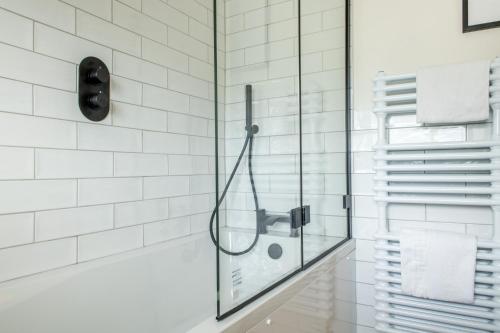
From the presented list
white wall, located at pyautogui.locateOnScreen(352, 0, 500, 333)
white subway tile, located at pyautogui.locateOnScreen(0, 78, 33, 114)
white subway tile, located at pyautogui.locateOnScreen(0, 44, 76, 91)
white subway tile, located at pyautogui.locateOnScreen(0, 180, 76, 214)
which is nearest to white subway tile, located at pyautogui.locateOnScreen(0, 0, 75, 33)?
white subway tile, located at pyautogui.locateOnScreen(0, 44, 76, 91)

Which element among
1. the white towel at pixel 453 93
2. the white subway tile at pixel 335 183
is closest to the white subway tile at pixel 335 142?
the white subway tile at pixel 335 183

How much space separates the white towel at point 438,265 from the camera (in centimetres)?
128

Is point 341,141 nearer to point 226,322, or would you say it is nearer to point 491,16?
point 491,16

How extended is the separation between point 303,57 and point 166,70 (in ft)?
2.41

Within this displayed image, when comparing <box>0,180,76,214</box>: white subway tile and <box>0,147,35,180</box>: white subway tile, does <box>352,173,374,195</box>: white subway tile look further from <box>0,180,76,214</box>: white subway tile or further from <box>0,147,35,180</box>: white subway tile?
<box>0,147,35,180</box>: white subway tile

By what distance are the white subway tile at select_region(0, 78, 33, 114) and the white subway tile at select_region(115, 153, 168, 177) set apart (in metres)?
0.38

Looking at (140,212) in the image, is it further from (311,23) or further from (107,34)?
(311,23)

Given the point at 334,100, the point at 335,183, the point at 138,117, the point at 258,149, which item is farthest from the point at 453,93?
the point at 138,117

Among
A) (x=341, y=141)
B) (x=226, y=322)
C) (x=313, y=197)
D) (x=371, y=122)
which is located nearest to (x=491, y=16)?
(x=371, y=122)

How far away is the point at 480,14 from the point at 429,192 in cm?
76

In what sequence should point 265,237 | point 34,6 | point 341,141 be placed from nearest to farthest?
point 265,237, point 34,6, point 341,141

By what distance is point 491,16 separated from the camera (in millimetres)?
1365

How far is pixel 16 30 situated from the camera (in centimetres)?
109

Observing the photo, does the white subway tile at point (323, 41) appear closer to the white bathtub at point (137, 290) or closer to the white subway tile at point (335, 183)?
the white subway tile at point (335, 183)
